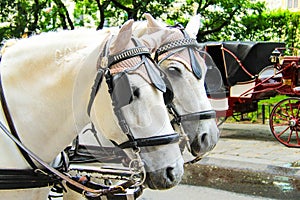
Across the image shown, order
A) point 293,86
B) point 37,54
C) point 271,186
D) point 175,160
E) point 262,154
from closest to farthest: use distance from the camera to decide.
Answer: point 175,160 < point 37,54 < point 271,186 < point 262,154 < point 293,86

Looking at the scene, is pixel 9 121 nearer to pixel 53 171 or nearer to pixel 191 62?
pixel 53 171

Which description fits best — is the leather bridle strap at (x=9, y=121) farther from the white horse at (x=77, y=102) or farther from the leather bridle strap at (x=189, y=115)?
the leather bridle strap at (x=189, y=115)

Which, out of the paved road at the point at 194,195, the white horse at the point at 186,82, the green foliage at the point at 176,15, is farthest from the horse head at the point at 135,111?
the green foliage at the point at 176,15

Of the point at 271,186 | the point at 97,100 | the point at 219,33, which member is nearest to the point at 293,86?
the point at 271,186

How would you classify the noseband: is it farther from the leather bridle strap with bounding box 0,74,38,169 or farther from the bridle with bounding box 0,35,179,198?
the leather bridle strap with bounding box 0,74,38,169

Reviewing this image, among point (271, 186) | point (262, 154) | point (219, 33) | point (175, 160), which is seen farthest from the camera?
point (219, 33)

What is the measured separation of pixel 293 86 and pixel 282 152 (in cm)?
123

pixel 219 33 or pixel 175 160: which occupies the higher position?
pixel 175 160

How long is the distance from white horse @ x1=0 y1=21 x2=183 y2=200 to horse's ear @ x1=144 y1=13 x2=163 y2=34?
11.1 inches

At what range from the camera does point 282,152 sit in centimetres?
764

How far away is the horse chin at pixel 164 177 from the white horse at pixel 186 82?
546 millimetres

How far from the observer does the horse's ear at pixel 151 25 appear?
2387mm

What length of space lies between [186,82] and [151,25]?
1.24 feet

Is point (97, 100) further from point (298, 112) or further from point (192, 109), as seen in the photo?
point (298, 112)
